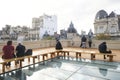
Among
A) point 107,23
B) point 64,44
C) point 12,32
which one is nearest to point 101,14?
point 107,23

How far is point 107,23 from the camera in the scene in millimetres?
54844

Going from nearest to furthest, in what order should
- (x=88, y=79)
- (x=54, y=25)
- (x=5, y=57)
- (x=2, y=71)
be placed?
(x=88, y=79) < (x=2, y=71) < (x=5, y=57) < (x=54, y=25)

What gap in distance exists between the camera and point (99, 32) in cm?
5531

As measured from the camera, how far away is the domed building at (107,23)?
51.9 metres

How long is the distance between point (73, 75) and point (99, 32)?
166 ft

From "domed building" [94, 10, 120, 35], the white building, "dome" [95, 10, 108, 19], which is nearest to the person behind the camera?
"domed building" [94, 10, 120, 35]

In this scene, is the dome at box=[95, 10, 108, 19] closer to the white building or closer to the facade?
the white building

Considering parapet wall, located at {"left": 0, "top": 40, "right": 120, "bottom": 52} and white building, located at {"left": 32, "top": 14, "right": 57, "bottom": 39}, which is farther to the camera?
white building, located at {"left": 32, "top": 14, "right": 57, "bottom": 39}

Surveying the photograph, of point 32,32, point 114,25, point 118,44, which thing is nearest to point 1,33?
point 32,32

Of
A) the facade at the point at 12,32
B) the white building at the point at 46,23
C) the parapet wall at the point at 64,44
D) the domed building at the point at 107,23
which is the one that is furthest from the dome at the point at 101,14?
the parapet wall at the point at 64,44

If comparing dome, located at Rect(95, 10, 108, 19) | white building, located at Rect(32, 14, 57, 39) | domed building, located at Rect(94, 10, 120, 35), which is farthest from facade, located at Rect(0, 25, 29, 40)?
dome, located at Rect(95, 10, 108, 19)

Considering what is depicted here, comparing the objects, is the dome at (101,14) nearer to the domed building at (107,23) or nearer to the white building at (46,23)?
the domed building at (107,23)

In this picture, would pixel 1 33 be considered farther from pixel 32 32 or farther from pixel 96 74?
pixel 96 74

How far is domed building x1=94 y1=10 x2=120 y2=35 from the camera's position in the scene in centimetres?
5194
